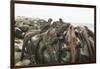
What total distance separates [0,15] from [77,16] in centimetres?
90

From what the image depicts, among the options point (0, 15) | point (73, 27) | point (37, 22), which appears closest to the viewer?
point (0, 15)

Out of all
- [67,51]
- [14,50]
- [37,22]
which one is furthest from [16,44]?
[67,51]

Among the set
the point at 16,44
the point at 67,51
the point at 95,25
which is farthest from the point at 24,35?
the point at 95,25

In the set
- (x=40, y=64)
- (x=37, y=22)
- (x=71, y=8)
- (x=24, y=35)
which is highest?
(x=71, y=8)

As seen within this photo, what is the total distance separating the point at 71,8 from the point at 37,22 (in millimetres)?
452

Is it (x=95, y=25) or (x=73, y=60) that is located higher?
(x=95, y=25)

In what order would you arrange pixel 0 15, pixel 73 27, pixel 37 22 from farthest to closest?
pixel 73 27, pixel 37 22, pixel 0 15

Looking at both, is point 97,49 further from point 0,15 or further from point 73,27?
point 0,15

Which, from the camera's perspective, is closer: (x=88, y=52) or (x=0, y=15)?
(x=0, y=15)

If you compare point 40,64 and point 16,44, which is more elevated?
point 16,44

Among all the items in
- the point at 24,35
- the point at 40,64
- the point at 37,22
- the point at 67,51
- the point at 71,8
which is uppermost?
the point at 71,8

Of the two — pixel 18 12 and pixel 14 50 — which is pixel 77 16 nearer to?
pixel 18 12

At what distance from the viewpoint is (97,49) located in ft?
7.67

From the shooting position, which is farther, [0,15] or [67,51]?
[67,51]
